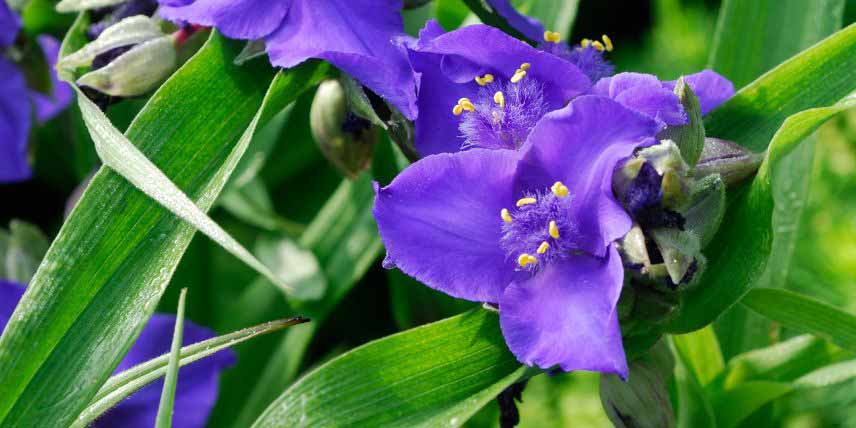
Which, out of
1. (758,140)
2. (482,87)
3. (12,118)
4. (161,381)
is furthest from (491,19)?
(12,118)

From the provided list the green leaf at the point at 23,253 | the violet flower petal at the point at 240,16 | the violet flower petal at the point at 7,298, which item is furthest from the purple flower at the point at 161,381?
the violet flower petal at the point at 240,16

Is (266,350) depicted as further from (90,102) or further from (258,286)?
(90,102)

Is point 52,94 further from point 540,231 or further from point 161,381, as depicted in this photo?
point 540,231

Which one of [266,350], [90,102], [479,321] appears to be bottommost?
[266,350]

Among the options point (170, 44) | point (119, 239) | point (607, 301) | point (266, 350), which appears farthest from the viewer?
point (266, 350)

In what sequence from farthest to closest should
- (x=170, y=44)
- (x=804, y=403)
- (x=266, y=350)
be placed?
(x=266, y=350) → (x=804, y=403) → (x=170, y=44)

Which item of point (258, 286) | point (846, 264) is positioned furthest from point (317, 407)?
point (846, 264)

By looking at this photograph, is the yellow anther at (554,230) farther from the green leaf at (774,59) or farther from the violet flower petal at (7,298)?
the violet flower petal at (7,298)

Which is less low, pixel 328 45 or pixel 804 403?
pixel 328 45
